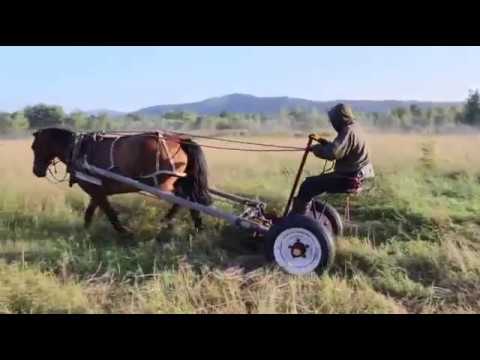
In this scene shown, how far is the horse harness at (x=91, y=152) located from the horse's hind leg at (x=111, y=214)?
0.30 m

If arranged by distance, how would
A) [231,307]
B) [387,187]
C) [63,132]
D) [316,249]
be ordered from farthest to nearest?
[387,187]
[63,132]
[316,249]
[231,307]

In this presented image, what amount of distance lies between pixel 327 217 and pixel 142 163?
2420 millimetres

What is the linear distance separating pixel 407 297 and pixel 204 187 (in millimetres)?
2796

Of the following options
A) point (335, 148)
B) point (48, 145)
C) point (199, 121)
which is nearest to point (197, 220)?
point (48, 145)

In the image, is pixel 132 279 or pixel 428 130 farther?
pixel 428 130

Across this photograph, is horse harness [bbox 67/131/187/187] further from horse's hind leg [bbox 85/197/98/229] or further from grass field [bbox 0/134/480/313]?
grass field [bbox 0/134/480/313]

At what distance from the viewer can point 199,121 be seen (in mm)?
11641

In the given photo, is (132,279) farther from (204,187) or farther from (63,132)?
(63,132)

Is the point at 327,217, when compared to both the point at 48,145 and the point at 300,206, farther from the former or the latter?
the point at 48,145

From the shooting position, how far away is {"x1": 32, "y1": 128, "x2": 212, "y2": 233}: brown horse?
7.57 m

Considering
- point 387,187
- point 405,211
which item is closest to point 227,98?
point 387,187

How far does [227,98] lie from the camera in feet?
34.8

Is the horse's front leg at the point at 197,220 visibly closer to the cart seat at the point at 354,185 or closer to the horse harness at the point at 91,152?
the horse harness at the point at 91,152

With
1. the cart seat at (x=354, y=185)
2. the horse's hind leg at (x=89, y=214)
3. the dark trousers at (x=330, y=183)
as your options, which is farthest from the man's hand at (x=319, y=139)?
the horse's hind leg at (x=89, y=214)
